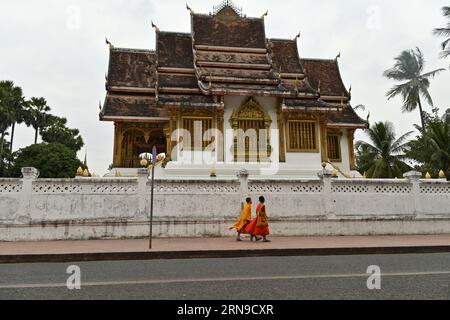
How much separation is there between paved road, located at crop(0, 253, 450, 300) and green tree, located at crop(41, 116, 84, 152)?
4137 centimetres

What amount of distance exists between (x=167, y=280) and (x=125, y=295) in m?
0.98

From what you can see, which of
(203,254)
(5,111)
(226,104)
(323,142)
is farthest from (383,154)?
(5,111)

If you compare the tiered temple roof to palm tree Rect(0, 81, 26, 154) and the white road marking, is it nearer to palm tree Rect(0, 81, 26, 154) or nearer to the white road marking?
the white road marking

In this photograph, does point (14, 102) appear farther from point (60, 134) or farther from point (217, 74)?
point (217, 74)

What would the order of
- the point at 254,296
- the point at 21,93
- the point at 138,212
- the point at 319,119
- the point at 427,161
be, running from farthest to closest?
the point at 21,93
the point at 427,161
the point at 319,119
the point at 138,212
the point at 254,296

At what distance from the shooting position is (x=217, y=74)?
58.7 ft

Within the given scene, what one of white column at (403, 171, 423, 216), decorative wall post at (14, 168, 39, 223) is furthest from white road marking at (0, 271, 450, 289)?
white column at (403, 171, 423, 216)

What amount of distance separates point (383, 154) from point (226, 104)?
15672 millimetres

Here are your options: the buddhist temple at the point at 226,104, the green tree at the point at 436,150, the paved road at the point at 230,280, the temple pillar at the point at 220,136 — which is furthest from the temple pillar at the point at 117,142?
the green tree at the point at 436,150

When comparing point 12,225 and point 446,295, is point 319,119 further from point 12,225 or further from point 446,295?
point 446,295

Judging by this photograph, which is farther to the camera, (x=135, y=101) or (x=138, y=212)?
(x=135, y=101)

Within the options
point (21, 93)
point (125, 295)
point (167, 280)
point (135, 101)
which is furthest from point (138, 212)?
point (21, 93)

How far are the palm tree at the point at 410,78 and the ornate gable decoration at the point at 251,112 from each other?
19842 millimetres

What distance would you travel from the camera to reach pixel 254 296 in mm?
3654
